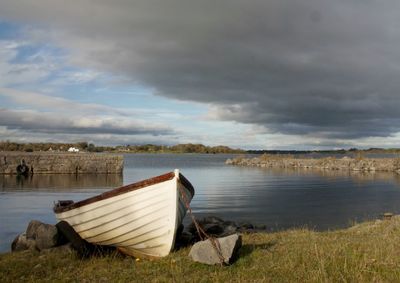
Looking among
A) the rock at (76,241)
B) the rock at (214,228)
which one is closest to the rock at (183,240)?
the rock at (76,241)

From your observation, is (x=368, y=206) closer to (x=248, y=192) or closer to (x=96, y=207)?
(x=248, y=192)

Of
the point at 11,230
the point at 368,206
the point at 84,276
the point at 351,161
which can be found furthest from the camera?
the point at 351,161

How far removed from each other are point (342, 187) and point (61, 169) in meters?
29.8

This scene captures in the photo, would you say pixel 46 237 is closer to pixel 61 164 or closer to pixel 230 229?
pixel 230 229

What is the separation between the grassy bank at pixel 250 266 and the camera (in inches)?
321

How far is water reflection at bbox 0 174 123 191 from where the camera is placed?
35781 millimetres

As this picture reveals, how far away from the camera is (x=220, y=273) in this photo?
8.56 meters

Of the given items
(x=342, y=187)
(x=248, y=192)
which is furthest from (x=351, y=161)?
(x=248, y=192)

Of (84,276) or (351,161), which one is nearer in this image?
(84,276)

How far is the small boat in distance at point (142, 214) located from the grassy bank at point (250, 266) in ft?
1.46

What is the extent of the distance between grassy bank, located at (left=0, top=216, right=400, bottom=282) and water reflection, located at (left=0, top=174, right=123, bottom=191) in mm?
24911

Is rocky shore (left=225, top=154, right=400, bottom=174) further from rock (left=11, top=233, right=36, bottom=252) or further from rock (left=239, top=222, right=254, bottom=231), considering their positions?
rock (left=11, top=233, right=36, bottom=252)

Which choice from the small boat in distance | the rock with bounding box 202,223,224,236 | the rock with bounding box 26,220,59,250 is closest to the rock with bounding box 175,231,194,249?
the small boat in distance

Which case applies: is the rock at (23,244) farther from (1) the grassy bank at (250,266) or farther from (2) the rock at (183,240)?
(2) the rock at (183,240)
